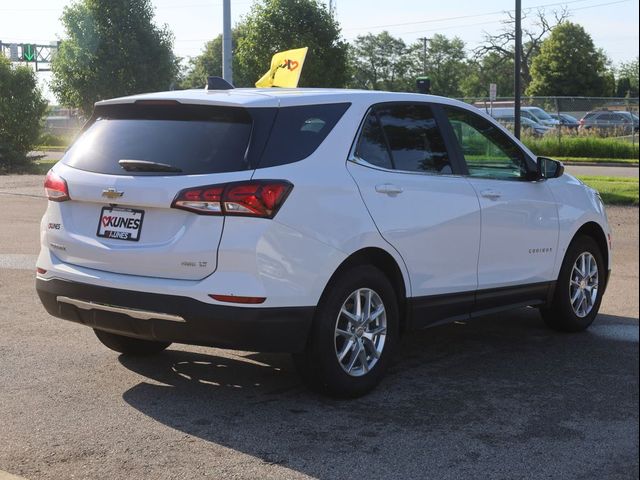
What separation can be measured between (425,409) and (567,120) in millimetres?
34721


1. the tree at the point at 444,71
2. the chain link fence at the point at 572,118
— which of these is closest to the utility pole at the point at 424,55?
the tree at the point at 444,71

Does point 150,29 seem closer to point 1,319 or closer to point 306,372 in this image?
point 1,319

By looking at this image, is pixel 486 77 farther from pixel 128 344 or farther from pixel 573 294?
pixel 128 344

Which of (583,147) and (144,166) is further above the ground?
(144,166)

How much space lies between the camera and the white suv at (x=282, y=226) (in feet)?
15.5

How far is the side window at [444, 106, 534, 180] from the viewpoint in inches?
242

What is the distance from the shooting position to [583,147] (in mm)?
33219

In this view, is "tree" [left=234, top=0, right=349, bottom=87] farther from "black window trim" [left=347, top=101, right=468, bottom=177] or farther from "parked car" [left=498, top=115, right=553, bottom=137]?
"black window trim" [left=347, top=101, right=468, bottom=177]

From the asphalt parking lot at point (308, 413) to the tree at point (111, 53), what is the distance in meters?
21.7

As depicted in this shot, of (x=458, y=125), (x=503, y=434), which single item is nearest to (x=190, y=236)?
(x=503, y=434)

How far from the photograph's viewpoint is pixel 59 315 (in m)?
5.32

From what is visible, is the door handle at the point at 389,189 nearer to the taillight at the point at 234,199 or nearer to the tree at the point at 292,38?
the taillight at the point at 234,199

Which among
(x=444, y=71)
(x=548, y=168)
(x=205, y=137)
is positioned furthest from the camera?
(x=444, y=71)

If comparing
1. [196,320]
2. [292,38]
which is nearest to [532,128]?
[292,38]
